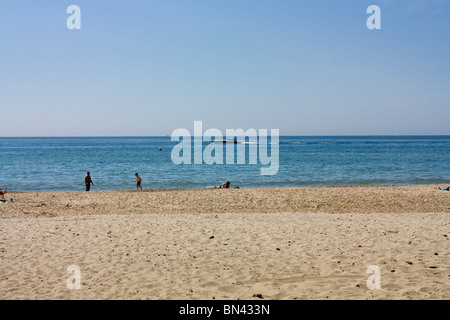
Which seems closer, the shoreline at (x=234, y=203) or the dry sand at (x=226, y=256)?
the dry sand at (x=226, y=256)

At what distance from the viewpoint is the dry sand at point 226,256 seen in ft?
21.3

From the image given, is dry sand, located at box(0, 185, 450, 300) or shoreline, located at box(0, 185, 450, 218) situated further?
shoreline, located at box(0, 185, 450, 218)

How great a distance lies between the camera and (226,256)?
8.43 m

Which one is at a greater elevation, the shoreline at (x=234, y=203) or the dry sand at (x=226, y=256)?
the dry sand at (x=226, y=256)

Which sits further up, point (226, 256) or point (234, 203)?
point (226, 256)

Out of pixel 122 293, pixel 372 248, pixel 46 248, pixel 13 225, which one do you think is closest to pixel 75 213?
pixel 13 225

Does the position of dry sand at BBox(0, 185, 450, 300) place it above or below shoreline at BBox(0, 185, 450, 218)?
above

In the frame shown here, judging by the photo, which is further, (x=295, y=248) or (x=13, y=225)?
(x=13, y=225)

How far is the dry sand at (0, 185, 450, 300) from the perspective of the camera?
6.48 metres

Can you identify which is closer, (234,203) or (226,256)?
(226,256)

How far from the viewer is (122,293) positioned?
254 inches
